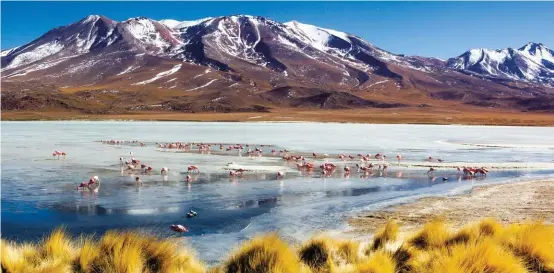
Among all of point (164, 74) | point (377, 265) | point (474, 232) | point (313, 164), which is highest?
point (164, 74)

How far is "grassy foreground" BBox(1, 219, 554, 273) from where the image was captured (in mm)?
6047

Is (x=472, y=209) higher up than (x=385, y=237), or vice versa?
(x=385, y=237)

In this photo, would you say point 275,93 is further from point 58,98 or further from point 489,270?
point 489,270

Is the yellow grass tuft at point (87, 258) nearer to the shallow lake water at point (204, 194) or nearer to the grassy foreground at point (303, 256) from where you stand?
the grassy foreground at point (303, 256)

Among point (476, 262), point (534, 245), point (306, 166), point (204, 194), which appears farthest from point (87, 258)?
point (306, 166)

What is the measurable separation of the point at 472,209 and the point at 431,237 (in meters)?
5.35

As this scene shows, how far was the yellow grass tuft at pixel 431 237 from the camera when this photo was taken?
24.7ft

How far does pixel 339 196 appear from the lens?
47.1 ft

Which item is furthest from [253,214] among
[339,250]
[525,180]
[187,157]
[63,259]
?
[187,157]

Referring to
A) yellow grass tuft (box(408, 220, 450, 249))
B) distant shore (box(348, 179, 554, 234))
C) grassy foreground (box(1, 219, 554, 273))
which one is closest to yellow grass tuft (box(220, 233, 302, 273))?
grassy foreground (box(1, 219, 554, 273))

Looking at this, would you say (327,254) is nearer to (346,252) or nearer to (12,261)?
(346,252)

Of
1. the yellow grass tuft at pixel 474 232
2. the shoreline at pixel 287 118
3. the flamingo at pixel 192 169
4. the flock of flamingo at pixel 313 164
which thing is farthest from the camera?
the shoreline at pixel 287 118

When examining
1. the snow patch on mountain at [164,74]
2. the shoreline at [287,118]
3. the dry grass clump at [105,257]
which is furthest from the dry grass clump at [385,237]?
the snow patch on mountain at [164,74]

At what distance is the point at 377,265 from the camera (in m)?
6.22
